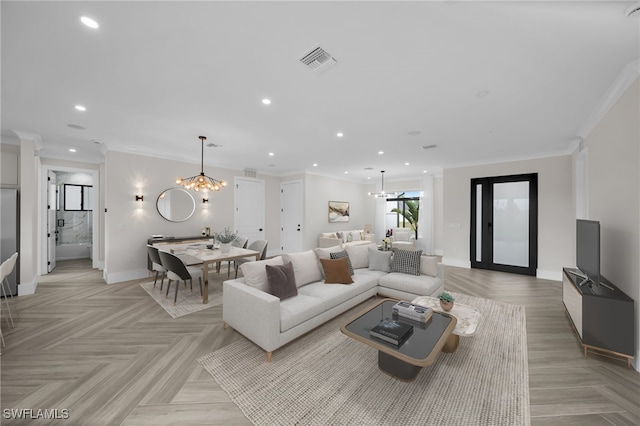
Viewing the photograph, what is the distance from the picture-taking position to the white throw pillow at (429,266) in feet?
12.3

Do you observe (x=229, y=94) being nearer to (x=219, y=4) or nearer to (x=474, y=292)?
(x=219, y=4)

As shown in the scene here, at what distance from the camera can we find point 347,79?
7.89 feet

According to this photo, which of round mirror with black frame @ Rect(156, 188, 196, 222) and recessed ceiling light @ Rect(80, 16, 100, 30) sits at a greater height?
recessed ceiling light @ Rect(80, 16, 100, 30)

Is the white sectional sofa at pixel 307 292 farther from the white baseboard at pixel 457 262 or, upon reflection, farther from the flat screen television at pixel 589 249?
the white baseboard at pixel 457 262

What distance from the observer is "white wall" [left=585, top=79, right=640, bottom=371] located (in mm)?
2266

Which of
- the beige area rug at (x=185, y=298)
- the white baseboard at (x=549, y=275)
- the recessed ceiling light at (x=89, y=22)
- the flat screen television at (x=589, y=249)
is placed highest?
the recessed ceiling light at (x=89, y=22)

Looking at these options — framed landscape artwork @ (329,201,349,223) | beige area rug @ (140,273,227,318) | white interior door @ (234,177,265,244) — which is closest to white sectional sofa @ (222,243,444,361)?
beige area rug @ (140,273,227,318)

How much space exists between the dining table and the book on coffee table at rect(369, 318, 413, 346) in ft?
8.66

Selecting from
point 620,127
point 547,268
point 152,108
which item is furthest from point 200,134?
point 547,268

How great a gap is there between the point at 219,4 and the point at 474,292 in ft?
17.1

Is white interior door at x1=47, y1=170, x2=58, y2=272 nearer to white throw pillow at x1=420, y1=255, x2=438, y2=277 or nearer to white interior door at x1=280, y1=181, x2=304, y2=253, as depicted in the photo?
white interior door at x1=280, y1=181, x2=304, y2=253

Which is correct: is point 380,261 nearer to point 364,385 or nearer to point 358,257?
point 358,257

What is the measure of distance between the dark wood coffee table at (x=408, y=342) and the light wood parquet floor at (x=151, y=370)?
718mm

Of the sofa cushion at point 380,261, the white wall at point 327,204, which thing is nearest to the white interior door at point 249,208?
the white wall at point 327,204
